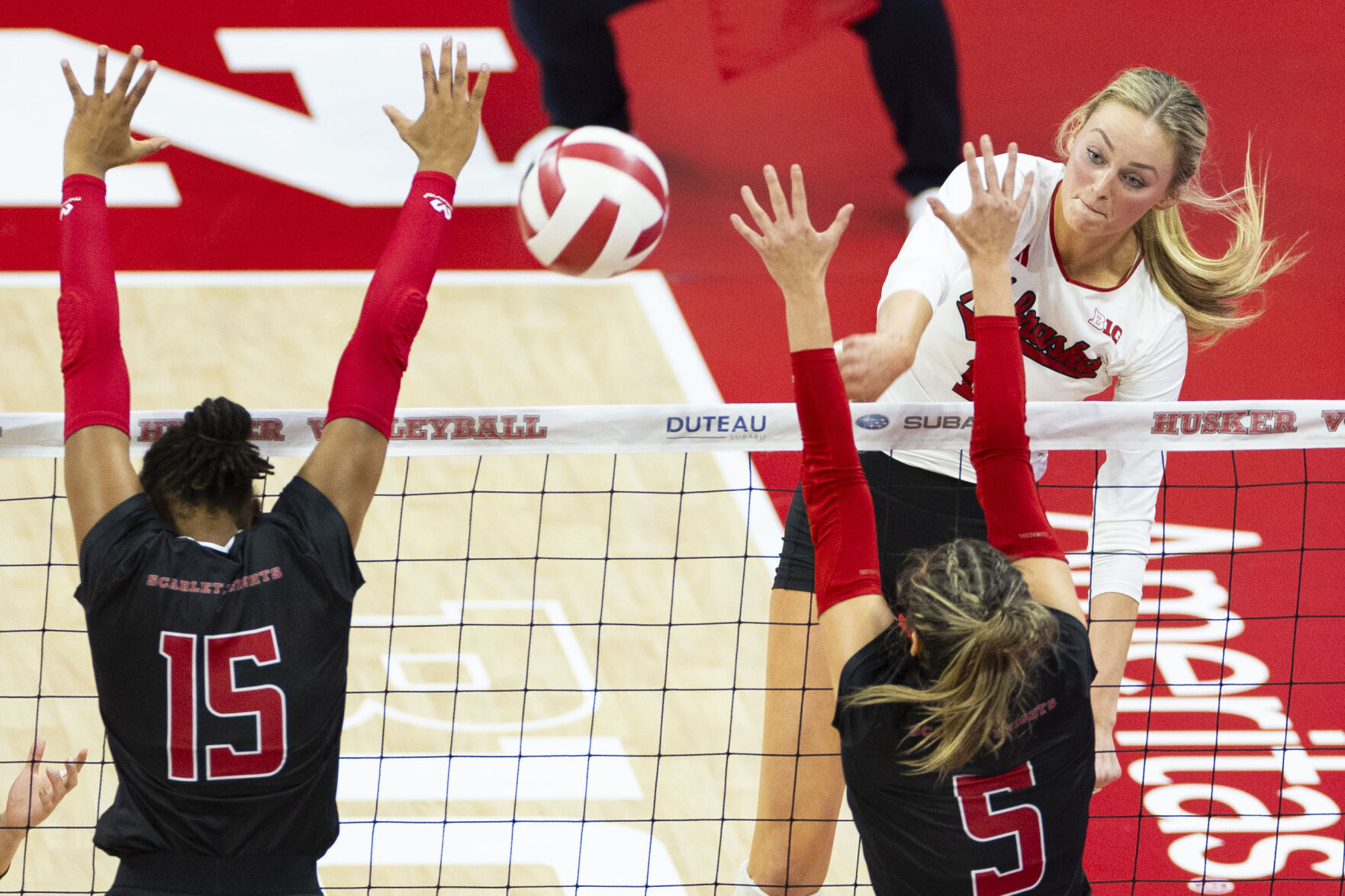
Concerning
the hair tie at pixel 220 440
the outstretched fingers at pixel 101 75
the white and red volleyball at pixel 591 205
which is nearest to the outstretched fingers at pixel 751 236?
the white and red volleyball at pixel 591 205

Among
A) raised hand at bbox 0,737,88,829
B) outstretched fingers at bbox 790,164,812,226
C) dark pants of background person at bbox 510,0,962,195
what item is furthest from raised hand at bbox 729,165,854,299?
dark pants of background person at bbox 510,0,962,195

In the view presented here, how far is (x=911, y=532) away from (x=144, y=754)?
1.79 meters

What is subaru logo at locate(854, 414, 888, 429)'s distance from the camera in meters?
3.19

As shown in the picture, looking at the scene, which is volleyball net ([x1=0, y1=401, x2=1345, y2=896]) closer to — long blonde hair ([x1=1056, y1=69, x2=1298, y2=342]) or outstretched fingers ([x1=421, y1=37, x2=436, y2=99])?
long blonde hair ([x1=1056, y1=69, x2=1298, y2=342])

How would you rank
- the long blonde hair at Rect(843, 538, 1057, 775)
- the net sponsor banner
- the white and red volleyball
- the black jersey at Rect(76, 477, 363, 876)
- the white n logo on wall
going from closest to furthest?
the long blonde hair at Rect(843, 538, 1057, 775), the black jersey at Rect(76, 477, 363, 876), the net sponsor banner, the white and red volleyball, the white n logo on wall

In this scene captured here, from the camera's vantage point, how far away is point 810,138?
763 centimetres

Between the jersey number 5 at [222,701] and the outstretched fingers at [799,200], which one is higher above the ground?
the outstretched fingers at [799,200]

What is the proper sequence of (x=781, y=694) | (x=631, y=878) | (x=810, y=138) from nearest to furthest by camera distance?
(x=781, y=694), (x=631, y=878), (x=810, y=138)

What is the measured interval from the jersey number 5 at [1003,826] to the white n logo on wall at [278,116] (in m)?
5.36

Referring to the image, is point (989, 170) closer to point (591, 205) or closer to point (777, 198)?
point (777, 198)

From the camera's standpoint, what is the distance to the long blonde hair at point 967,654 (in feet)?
7.48

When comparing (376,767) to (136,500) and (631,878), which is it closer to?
(631,878)

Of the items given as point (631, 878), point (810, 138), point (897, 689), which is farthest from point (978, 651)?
point (810, 138)

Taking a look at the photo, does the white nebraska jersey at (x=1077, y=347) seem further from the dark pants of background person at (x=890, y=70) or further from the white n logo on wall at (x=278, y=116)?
the white n logo on wall at (x=278, y=116)
